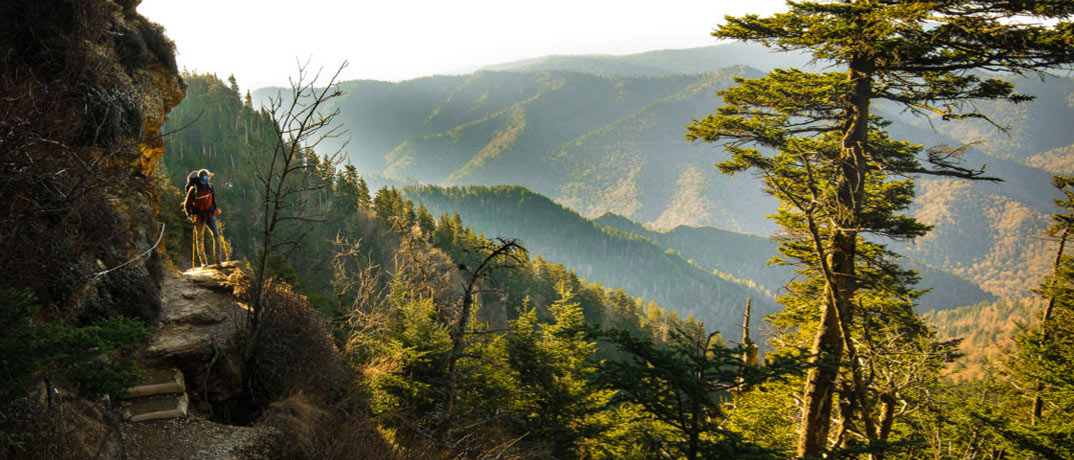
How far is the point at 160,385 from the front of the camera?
269 inches

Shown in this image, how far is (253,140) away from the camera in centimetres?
7581

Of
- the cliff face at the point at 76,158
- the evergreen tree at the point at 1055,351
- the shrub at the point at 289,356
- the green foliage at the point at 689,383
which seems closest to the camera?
the green foliage at the point at 689,383

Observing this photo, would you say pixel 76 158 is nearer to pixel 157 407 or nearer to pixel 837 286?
pixel 157 407

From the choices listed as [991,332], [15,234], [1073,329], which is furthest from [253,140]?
[991,332]

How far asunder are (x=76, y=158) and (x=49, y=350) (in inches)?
163

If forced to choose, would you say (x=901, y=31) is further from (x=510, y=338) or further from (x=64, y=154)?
(x=64, y=154)

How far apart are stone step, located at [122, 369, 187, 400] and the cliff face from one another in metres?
1.13

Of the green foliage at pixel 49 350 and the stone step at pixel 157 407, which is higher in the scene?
the green foliage at pixel 49 350

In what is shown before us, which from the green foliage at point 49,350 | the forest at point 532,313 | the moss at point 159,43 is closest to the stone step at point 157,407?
the forest at point 532,313

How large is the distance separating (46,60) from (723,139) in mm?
12447

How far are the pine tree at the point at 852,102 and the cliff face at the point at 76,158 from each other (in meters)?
9.76

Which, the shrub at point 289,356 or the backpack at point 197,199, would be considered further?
the backpack at point 197,199

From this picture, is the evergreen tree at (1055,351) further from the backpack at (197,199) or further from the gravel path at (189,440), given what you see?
the backpack at (197,199)

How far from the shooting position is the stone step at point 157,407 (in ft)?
20.7
